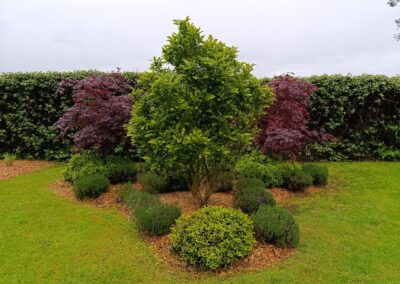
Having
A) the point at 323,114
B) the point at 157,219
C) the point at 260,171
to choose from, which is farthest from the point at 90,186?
the point at 323,114

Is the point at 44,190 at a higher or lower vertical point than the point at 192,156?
lower

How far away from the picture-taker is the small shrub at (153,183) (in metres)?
7.92

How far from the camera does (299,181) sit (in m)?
8.35

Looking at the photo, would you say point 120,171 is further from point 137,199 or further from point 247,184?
point 247,184

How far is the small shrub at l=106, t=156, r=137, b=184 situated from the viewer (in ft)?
28.1

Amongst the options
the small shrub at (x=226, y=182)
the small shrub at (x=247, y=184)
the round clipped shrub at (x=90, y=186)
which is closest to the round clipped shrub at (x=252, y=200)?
the small shrub at (x=247, y=184)

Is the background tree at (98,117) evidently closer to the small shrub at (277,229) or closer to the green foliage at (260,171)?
the green foliage at (260,171)

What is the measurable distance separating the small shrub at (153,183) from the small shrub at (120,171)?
68cm

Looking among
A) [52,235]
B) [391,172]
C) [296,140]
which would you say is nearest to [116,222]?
[52,235]

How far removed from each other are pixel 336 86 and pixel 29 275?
990cm

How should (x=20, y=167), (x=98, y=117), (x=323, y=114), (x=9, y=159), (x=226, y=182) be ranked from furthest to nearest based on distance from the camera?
(x=323, y=114) < (x=9, y=159) < (x=20, y=167) < (x=98, y=117) < (x=226, y=182)

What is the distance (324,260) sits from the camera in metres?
5.19

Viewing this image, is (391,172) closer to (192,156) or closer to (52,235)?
(192,156)

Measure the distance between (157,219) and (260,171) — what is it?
354 cm
